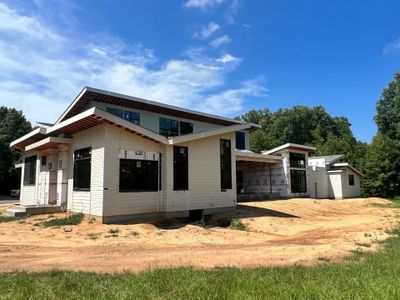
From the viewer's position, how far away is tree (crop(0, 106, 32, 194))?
150 ft

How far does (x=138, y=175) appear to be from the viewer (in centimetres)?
1656

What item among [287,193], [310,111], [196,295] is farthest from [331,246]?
[310,111]

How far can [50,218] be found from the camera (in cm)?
1677

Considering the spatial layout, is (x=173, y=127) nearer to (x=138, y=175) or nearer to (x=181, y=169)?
(x=181, y=169)

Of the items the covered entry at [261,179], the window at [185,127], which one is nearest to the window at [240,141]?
the covered entry at [261,179]

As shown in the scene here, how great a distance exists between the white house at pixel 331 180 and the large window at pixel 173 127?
705 inches

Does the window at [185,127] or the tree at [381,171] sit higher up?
the window at [185,127]

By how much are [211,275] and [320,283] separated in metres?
2.01

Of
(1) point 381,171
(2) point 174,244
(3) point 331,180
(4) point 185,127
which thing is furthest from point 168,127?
(1) point 381,171

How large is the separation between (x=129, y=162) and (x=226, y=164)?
6.58 metres

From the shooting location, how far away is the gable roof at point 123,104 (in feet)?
61.2

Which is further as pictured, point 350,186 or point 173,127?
point 350,186

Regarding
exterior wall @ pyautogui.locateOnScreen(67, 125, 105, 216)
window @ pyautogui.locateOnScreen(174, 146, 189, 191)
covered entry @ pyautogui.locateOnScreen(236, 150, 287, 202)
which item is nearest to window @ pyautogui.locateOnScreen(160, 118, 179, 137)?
window @ pyautogui.locateOnScreen(174, 146, 189, 191)

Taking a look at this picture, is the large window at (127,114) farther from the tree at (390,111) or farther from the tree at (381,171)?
the tree at (390,111)
